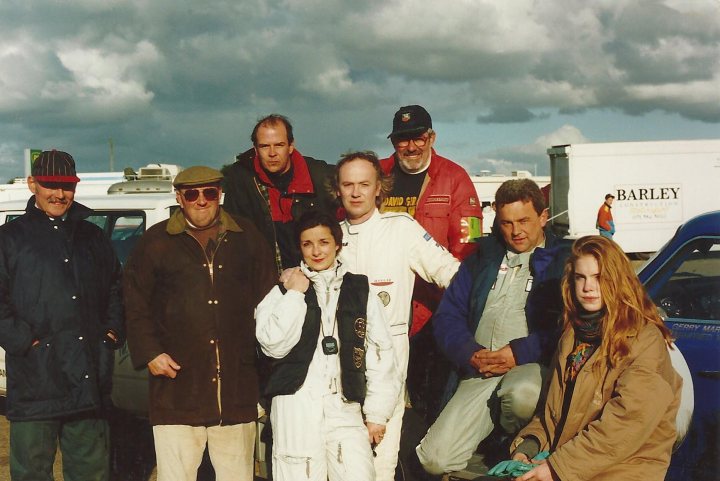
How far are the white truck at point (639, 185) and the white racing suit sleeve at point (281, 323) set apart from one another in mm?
15701

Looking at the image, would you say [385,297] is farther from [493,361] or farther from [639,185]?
[639,185]

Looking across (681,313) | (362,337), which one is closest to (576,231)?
(681,313)

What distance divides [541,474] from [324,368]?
1.04 m

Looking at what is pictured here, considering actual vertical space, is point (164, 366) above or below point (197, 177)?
below

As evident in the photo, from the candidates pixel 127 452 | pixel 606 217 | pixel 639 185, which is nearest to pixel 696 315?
pixel 127 452

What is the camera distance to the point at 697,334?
332cm

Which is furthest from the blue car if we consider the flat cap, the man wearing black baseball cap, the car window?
the flat cap

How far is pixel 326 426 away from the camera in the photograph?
9.99 feet

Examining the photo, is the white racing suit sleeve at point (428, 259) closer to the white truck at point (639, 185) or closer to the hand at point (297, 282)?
the hand at point (297, 282)

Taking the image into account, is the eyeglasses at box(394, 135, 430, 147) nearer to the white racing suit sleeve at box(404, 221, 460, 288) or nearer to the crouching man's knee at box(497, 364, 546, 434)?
the white racing suit sleeve at box(404, 221, 460, 288)

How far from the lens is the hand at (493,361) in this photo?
325 centimetres

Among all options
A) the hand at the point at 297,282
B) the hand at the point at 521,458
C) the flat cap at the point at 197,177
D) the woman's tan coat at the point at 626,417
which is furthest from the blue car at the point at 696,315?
the flat cap at the point at 197,177

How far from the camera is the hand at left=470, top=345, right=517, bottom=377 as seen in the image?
3.25m

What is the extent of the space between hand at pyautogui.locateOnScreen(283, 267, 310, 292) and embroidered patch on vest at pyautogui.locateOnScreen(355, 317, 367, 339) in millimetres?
278
